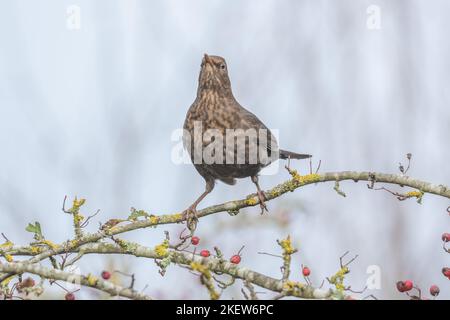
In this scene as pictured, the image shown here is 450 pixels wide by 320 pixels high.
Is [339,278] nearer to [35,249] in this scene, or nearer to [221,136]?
[35,249]

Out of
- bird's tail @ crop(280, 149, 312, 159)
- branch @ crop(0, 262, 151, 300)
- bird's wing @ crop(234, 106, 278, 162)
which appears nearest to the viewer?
branch @ crop(0, 262, 151, 300)

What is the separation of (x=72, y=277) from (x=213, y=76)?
141 inches

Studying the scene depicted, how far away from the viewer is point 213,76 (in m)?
6.82

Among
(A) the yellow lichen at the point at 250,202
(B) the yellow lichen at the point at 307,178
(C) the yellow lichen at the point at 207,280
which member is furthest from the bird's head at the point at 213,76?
(C) the yellow lichen at the point at 207,280

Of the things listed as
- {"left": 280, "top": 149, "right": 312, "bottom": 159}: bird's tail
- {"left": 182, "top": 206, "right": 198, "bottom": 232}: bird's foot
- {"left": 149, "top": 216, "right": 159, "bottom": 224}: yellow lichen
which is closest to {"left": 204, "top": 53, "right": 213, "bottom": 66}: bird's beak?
{"left": 280, "top": 149, "right": 312, "bottom": 159}: bird's tail

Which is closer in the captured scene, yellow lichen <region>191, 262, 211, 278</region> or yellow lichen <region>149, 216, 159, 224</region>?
yellow lichen <region>191, 262, 211, 278</region>

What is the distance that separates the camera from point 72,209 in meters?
4.41

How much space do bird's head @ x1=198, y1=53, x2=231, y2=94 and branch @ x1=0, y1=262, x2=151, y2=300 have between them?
3.37 meters

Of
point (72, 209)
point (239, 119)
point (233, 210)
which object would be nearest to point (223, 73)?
point (239, 119)

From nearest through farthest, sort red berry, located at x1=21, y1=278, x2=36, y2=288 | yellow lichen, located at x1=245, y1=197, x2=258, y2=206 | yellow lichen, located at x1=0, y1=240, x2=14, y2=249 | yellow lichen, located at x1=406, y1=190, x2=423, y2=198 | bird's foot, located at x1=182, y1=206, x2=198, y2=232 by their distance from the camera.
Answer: red berry, located at x1=21, y1=278, x2=36, y2=288 < yellow lichen, located at x1=0, y1=240, x2=14, y2=249 < yellow lichen, located at x1=406, y1=190, x2=423, y2=198 < bird's foot, located at x1=182, y1=206, x2=198, y2=232 < yellow lichen, located at x1=245, y1=197, x2=258, y2=206

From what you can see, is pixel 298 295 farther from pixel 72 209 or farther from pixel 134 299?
pixel 72 209

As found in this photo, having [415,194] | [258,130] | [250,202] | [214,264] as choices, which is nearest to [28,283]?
[214,264]

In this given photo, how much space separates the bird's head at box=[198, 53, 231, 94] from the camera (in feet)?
22.2

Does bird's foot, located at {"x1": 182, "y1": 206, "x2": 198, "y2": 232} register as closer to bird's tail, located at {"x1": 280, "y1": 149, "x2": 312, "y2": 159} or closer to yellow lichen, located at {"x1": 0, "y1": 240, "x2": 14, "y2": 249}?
yellow lichen, located at {"x1": 0, "y1": 240, "x2": 14, "y2": 249}
